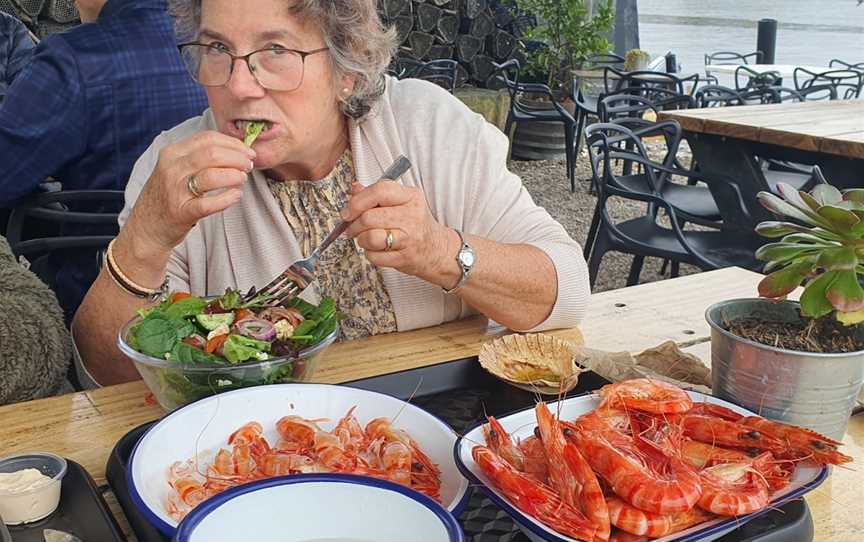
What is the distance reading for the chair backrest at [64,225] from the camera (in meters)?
2.09

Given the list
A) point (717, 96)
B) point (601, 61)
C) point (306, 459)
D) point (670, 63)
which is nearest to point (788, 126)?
point (717, 96)

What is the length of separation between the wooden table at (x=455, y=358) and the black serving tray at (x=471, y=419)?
55 mm

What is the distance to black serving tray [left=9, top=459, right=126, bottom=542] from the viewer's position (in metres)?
0.83

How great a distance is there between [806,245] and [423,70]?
656 cm

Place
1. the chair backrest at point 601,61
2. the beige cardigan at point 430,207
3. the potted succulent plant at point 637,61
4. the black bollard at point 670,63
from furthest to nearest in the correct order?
the black bollard at point 670,63
the potted succulent plant at point 637,61
the chair backrest at point 601,61
the beige cardigan at point 430,207

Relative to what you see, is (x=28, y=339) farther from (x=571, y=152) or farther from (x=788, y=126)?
(x=571, y=152)

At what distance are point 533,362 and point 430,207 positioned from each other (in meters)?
0.54

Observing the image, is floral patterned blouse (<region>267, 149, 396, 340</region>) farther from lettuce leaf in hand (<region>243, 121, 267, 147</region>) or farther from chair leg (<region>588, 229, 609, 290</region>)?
chair leg (<region>588, 229, 609, 290</region>)

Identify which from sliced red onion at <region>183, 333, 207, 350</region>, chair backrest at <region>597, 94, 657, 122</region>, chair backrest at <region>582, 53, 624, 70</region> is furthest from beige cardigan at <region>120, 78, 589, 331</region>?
chair backrest at <region>582, 53, 624, 70</region>

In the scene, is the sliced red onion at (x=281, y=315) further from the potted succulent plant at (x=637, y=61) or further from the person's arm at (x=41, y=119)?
the potted succulent plant at (x=637, y=61)

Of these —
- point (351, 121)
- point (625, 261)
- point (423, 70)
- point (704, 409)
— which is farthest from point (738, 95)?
point (704, 409)

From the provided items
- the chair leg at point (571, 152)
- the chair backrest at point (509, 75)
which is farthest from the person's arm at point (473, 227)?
Answer: the chair backrest at point (509, 75)

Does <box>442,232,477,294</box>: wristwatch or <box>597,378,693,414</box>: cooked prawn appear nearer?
<box>597,378,693,414</box>: cooked prawn

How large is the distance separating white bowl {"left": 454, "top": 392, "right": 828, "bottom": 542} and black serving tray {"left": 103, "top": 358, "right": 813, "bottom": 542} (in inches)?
0.9
